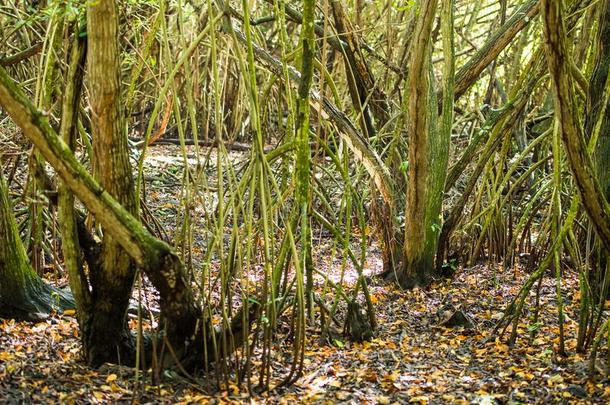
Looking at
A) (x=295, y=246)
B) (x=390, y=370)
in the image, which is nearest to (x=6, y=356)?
(x=295, y=246)

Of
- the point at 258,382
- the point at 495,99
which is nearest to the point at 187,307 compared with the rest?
the point at 258,382

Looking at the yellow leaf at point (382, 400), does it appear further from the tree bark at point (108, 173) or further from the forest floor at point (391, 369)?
the tree bark at point (108, 173)

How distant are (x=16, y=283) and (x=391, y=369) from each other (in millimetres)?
1900

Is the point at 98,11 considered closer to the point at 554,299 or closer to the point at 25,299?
the point at 25,299

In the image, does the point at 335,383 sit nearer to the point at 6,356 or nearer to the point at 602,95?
the point at 6,356

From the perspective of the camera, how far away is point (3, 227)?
3529mm

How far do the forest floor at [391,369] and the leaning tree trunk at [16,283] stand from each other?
0.24 ft

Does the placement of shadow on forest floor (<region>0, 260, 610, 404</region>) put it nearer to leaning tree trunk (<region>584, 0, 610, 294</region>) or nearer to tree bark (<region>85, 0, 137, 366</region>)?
tree bark (<region>85, 0, 137, 366</region>)

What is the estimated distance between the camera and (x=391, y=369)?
376cm

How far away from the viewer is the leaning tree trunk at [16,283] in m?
3.54

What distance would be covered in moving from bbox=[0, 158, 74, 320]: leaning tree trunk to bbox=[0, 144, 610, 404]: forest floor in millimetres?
74

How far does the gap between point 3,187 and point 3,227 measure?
19 cm

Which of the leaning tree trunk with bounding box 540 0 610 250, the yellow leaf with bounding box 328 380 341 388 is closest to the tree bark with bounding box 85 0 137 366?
the yellow leaf with bounding box 328 380 341 388

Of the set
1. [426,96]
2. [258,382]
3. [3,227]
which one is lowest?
[258,382]
